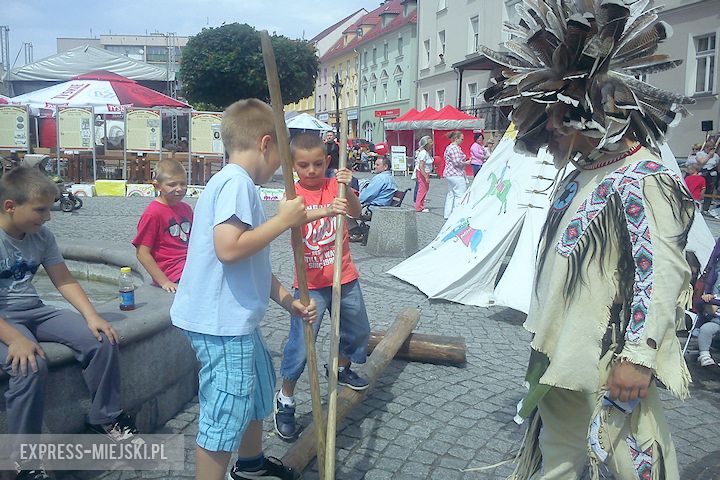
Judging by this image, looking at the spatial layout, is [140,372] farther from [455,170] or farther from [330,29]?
[330,29]

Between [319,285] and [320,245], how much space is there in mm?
223

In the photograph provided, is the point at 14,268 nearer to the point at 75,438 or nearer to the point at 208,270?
the point at 75,438

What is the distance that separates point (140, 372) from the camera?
11.0ft

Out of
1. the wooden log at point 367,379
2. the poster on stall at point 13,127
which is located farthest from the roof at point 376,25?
the wooden log at point 367,379

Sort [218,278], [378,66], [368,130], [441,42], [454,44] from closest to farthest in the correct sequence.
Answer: [218,278] < [454,44] < [441,42] < [378,66] < [368,130]

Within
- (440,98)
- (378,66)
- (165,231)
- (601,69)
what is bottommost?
(165,231)

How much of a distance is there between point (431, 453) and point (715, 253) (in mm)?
2912

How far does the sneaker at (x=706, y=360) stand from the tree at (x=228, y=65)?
31.9 meters

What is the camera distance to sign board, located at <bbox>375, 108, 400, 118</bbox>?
1726 inches

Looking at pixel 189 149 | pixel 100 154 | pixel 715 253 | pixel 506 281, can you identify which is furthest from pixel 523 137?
pixel 100 154

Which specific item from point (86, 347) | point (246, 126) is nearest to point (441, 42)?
point (86, 347)

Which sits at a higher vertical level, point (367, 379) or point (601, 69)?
point (601, 69)

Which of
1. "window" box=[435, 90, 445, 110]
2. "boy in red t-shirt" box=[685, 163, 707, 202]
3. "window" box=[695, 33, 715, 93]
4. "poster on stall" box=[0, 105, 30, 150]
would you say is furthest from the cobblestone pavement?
"window" box=[435, 90, 445, 110]

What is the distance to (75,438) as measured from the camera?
3051 millimetres
